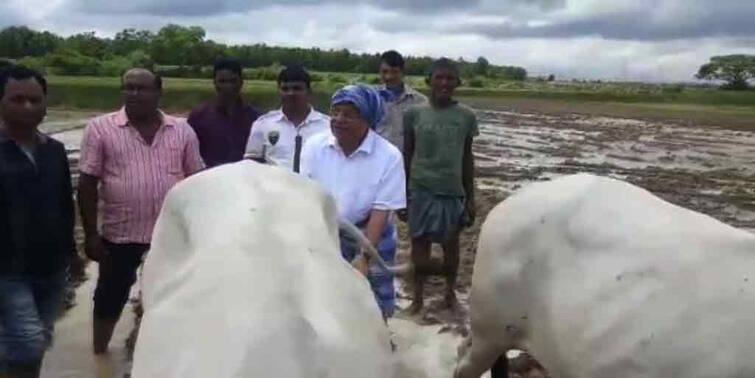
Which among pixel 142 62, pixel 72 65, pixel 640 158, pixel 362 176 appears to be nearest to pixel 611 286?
pixel 362 176

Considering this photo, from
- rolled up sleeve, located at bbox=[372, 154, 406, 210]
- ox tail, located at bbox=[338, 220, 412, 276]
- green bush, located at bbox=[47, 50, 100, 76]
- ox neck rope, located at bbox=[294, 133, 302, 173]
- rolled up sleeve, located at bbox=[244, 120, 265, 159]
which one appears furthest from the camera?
green bush, located at bbox=[47, 50, 100, 76]

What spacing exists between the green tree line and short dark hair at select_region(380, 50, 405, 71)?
47379 millimetres

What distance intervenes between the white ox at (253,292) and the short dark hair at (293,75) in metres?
2.77

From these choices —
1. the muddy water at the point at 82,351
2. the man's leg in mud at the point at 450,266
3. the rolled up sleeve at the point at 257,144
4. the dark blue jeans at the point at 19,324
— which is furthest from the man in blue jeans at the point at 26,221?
the man's leg in mud at the point at 450,266

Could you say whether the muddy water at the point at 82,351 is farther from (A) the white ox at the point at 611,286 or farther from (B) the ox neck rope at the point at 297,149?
(A) the white ox at the point at 611,286

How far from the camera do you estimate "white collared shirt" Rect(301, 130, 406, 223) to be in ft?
15.5

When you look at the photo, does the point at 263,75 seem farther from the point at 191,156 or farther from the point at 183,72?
the point at 191,156

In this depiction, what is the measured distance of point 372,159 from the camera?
15.6 ft

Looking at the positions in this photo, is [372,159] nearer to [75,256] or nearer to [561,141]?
[75,256]

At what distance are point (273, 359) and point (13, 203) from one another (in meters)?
2.56

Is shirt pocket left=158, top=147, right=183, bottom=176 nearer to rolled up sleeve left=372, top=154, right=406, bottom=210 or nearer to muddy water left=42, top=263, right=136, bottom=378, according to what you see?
muddy water left=42, top=263, right=136, bottom=378

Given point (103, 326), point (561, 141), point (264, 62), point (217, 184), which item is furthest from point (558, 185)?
point (264, 62)

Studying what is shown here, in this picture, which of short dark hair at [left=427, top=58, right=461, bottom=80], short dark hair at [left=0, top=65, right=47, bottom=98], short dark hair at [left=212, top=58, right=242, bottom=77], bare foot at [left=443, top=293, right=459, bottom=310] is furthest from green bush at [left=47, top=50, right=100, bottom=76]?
short dark hair at [left=0, top=65, right=47, bottom=98]

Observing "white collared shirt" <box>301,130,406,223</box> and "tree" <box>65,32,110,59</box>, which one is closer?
"white collared shirt" <box>301,130,406,223</box>
